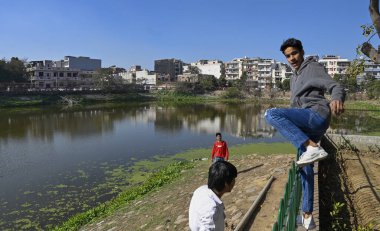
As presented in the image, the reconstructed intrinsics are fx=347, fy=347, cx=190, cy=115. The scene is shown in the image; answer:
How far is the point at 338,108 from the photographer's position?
112 inches

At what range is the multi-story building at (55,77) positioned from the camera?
79000 millimetres

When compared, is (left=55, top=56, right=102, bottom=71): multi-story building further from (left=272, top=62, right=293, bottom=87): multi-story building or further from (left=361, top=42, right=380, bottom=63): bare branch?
(left=361, top=42, right=380, bottom=63): bare branch

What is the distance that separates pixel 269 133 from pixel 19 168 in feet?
64.5

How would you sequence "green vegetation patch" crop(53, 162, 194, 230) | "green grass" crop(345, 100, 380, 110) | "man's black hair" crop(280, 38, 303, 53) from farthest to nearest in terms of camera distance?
"green grass" crop(345, 100, 380, 110), "green vegetation patch" crop(53, 162, 194, 230), "man's black hair" crop(280, 38, 303, 53)

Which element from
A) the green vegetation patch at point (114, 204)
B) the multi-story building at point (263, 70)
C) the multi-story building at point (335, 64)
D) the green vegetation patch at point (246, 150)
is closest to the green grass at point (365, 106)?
the green vegetation patch at point (246, 150)

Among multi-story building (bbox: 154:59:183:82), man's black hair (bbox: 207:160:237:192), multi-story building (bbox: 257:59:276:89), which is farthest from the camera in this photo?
multi-story building (bbox: 154:59:183:82)

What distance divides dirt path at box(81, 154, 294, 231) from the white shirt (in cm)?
268

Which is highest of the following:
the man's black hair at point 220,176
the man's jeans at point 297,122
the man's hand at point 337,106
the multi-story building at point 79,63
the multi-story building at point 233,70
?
the multi-story building at point 79,63

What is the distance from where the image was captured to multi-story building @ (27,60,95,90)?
259 ft

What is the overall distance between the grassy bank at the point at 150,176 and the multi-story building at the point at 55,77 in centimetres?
6324

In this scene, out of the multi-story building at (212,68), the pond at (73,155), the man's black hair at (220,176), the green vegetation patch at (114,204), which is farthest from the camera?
the multi-story building at (212,68)

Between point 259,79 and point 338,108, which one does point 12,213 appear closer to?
point 338,108

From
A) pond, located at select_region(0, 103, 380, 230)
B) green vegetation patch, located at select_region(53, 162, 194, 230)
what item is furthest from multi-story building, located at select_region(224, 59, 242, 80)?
green vegetation patch, located at select_region(53, 162, 194, 230)

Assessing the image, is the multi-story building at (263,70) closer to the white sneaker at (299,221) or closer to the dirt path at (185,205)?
the dirt path at (185,205)
